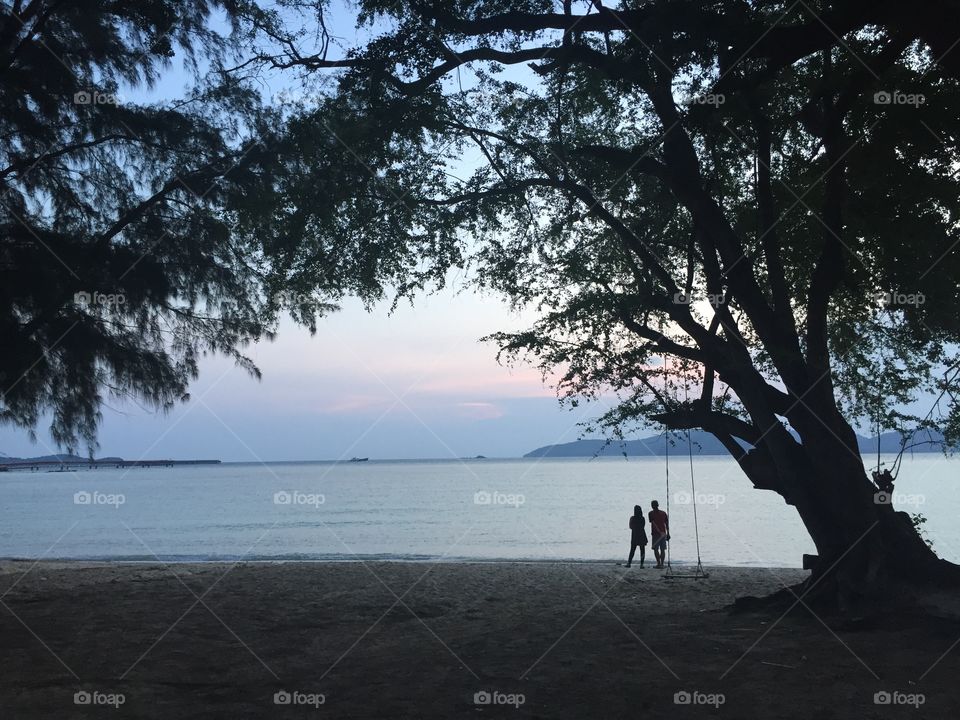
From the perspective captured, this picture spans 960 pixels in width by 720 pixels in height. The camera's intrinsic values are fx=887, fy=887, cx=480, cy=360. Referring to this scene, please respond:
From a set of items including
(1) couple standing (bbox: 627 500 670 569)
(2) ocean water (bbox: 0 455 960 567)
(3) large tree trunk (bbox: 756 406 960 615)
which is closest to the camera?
(3) large tree trunk (bbox: 756 406 960 615)

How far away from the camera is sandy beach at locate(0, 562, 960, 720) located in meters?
8.66

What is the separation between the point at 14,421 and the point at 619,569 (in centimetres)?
1749

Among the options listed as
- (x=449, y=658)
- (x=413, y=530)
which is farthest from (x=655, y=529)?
(x=413, y=530)

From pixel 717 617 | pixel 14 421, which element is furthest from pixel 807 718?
pixel 14 421

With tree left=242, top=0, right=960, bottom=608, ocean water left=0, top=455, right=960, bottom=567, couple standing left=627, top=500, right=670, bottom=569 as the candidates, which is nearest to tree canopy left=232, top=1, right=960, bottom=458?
tree left=242, top=0, right=960, bottom=608

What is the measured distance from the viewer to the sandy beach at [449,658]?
866cm

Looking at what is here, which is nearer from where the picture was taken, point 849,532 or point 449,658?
point 449,658

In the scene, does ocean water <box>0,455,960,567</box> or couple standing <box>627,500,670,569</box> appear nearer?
couple standing <box>627,500,670,569</box>

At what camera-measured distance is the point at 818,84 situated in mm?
11875

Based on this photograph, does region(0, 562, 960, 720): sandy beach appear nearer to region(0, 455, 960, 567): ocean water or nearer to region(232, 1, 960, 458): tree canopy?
region(232, 1, 960, 458): tree canopy

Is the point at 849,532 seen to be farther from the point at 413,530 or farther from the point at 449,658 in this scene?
the point at 413,530

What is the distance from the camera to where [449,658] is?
36.4ft

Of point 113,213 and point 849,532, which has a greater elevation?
point 113,213

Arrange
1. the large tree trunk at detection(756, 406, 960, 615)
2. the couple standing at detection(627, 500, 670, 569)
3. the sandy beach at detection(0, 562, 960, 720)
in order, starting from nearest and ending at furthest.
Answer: the sandy beach at detection(0, 562, 960, 720) → the large tree trunk at detection(756, 406, 960, 615) → the couple standing at detection(627, 500, 670, 569)
